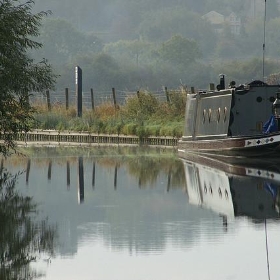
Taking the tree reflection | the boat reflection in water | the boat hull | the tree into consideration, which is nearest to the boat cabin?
the boat hull

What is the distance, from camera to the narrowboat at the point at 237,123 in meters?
36.0

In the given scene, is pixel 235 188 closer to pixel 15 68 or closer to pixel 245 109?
pixel 15 68

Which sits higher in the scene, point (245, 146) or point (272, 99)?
point (272, 99)

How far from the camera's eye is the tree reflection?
15977 mm

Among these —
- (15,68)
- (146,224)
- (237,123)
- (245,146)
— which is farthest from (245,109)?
(146,224)

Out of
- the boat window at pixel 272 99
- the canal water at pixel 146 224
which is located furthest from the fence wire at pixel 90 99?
the canal water at pixel 146 224

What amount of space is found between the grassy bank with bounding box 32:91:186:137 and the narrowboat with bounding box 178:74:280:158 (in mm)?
7089

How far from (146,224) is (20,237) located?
7.53 feet

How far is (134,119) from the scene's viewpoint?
55531 millimetres

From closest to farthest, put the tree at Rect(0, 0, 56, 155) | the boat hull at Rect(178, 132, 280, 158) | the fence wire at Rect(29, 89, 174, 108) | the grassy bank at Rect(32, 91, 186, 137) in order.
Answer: the tree at Rect(0, 0, 56, 155) < the boat hull at Rect(178, 132, 280, 158) < the grassy bank at Rect(32, 91, 186, 137) < the fence wire at Rect(29, 89, 174, 108)

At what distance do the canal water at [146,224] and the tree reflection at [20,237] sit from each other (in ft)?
0.06

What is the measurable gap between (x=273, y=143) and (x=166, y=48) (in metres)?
143

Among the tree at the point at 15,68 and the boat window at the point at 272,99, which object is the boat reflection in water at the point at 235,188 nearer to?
the tree at the point at 15,68

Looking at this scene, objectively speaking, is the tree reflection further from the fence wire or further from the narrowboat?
the fence wire
